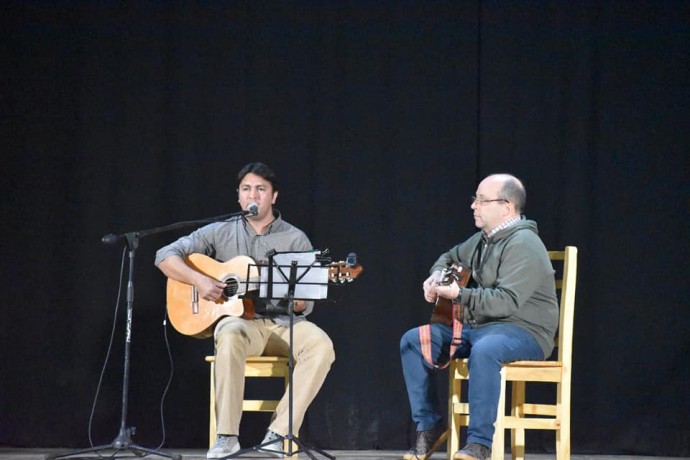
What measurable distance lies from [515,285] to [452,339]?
0.40 m

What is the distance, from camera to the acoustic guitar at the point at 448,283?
4016 mm

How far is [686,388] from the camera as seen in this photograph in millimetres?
4828

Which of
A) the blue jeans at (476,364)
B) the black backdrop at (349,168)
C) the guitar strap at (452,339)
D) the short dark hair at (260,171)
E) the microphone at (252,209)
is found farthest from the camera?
the black backdrop at (349,168)

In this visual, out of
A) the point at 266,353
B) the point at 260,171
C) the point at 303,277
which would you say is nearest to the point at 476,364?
the point at 303,277

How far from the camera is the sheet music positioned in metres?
3.81

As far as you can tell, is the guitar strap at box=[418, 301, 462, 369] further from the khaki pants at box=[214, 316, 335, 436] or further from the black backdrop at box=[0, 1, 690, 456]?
the black backdrop at box=[0, 1, 690, 456]

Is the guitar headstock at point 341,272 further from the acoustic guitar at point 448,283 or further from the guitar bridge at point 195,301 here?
the guitar bridge at point 195,301

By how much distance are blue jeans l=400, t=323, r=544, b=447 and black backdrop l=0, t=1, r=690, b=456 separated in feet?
2.70

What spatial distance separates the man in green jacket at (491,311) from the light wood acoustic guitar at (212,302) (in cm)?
76

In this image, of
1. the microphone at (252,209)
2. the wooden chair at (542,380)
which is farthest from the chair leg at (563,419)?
the microphone at (252,209)

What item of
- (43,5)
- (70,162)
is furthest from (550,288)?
(43,5)

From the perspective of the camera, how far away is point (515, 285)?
385 centimetres

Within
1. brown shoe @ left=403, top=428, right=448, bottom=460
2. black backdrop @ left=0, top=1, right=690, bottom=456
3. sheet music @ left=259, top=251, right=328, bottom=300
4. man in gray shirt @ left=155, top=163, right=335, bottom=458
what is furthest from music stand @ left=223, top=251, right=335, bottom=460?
black backdrop @ left=0, top=1, right=690, bottom=456

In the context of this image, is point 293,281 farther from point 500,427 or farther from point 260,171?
point 500,427
